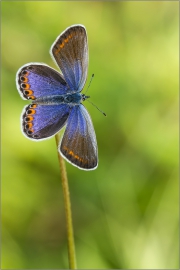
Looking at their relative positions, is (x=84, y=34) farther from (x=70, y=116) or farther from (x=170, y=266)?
(x=170, y=266)

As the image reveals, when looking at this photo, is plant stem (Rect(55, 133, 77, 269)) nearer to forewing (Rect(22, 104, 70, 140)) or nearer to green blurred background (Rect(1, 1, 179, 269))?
forewing (Rect(22, 104, 70, 140))

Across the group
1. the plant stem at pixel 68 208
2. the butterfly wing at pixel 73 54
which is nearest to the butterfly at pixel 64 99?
the butterfly wing at pixel 73 54

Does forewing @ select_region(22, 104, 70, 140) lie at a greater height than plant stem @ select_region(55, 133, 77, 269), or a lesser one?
greater

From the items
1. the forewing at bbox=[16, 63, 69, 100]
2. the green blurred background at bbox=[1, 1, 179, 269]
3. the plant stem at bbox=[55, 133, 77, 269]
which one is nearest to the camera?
the plant stem at bbox=[55, 133, 77, 269]

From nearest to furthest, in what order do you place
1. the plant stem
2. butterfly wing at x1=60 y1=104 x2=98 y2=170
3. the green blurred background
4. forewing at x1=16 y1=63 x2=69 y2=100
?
1. the plant stem
2. butterfly wing at x1=60 y1=104 x2=98 y2=170
3. forewing at x1=16 y1=63 x2=69 y2=100
4. the green blurred background

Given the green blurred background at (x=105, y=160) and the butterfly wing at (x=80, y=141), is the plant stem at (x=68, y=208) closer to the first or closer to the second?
the butterfly wing at (x=80, y=141)

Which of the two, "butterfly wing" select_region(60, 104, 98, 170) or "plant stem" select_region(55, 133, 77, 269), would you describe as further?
"butterfly wing" select_region(60, 104, 98, 170)

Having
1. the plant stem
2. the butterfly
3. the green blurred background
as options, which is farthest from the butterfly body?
the green blurred background
